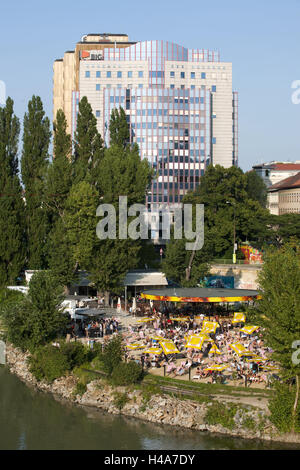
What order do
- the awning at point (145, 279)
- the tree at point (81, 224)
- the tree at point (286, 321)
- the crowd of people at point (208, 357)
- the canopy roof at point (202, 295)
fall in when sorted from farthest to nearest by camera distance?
the awning at point (145, 279) → the tree at point (81, 224) → the canopy roof at point (202, 295) → the crowd of people at point (208, 357) → the tree at point (286, 321)

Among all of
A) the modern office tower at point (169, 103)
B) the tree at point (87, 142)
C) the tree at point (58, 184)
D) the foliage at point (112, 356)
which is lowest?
the foliage at point (112, 356)

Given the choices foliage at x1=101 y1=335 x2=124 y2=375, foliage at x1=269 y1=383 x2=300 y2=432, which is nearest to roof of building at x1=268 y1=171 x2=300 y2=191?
foliage at x1=101 y1=335 x2=124 y2=375

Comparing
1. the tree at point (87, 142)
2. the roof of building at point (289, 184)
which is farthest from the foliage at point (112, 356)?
the roof of building at point (289, 184)

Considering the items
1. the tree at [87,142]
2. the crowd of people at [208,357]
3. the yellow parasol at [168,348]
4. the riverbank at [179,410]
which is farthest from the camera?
the tree at [87,142]

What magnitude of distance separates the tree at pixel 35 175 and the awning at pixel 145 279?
9.33 m

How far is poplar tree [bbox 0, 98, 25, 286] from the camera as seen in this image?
64.7m

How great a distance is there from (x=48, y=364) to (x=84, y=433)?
30.6 ft

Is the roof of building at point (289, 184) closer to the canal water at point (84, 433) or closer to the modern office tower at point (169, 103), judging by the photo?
the modern office tower at point (169, 103)

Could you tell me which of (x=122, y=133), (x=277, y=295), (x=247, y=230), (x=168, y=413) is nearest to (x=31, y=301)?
(x=168, y=413)

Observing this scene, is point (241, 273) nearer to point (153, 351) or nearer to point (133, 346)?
point (133, 346)

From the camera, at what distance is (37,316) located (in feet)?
145

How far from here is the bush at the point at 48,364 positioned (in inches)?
1598
